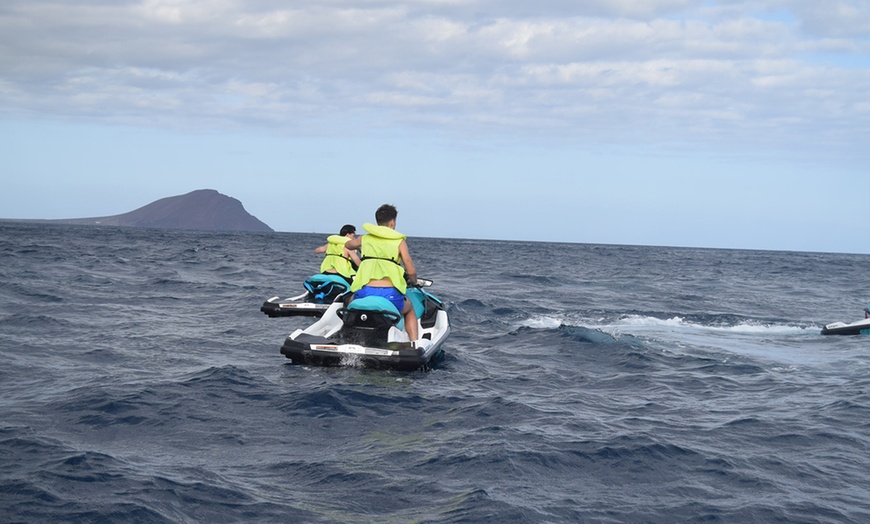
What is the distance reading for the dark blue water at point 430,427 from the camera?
6203 millimetres

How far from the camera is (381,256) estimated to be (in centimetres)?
1173

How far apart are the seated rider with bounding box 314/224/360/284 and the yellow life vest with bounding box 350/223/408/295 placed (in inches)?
226

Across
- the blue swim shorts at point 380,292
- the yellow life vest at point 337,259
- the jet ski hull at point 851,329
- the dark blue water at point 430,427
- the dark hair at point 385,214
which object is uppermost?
the dark hair at point 385,214

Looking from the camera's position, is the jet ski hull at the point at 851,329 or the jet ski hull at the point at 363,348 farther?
the jet ski hull at the point at 851,329

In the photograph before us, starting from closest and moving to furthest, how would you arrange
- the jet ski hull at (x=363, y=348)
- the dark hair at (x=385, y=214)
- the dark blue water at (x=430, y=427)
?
the dark blue water at (x=430, y=427) < the jet ski hull at (x=363, y=348) < the dark hair at (x=385, y=214)

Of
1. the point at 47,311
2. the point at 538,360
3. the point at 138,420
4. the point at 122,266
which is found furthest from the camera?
the point at 122,266

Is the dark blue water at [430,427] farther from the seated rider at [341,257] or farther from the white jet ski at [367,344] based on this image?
the seated rider at [341,257]

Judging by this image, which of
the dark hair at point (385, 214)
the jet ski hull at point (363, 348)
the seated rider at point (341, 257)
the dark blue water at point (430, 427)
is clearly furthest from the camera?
the seated rider at point (341, 257)

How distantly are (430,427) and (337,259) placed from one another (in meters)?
9.80

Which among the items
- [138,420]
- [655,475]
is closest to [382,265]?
[138,420]

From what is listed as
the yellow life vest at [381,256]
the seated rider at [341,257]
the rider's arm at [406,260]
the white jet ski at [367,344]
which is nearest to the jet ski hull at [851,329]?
the white jet ski at [367,344]

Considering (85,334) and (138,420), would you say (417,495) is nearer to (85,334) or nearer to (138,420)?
(138,420)

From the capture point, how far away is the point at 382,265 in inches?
462

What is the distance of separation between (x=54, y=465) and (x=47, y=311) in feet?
36.9
